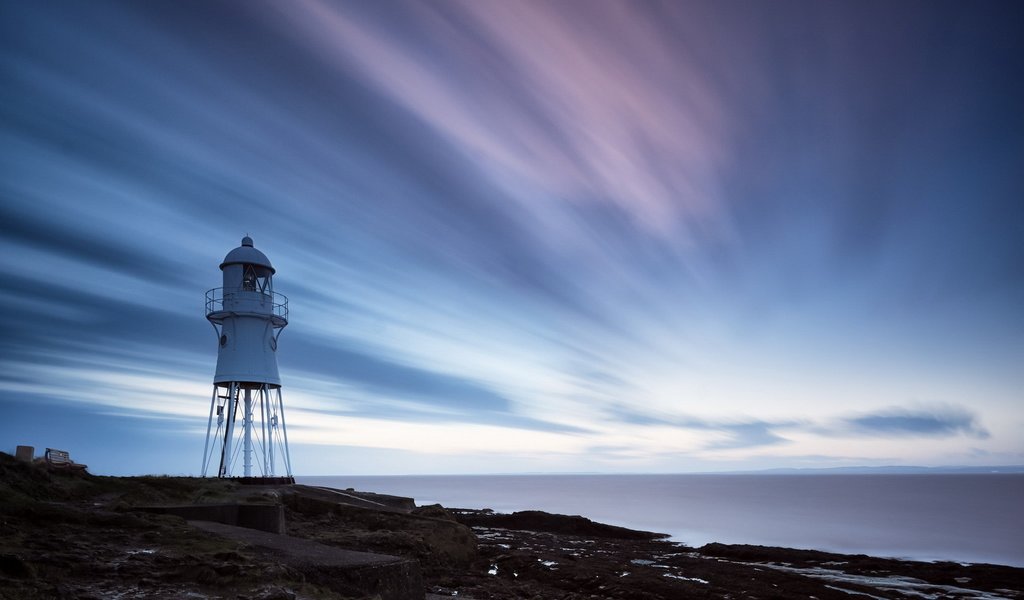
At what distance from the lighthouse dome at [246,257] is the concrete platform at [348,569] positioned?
20.6 m

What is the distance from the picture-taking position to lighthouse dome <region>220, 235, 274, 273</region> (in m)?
26.6

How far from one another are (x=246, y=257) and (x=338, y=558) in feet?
73.4

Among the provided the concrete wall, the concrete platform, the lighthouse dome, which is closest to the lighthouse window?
the lighthouse dome

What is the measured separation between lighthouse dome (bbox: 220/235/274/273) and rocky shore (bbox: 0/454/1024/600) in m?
10.3

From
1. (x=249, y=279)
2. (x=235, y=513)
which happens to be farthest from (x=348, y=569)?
(x=249, y=279)

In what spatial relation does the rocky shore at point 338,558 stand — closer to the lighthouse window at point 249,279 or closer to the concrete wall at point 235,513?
the concrete wall at point 235,513

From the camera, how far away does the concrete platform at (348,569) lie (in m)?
6.38

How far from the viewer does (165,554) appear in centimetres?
616

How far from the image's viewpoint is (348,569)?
21.4ft

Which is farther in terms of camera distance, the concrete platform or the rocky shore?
the concrete platform

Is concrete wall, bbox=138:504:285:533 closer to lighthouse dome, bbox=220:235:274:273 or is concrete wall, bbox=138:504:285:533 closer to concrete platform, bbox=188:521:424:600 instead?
concrete platform, bbox=188:521:424:600

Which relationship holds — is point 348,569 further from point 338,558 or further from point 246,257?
point 246,257

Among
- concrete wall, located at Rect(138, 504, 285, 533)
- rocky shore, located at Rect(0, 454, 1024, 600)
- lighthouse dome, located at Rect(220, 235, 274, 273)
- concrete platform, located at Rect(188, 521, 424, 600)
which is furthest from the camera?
lighthouse dome, located at Rect(220, 235, 274, 273)

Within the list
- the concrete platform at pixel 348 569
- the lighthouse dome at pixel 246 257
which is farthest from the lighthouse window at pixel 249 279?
the concrete platform at pixel 348 569
